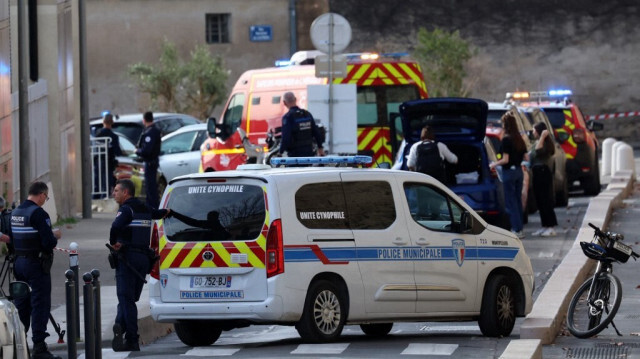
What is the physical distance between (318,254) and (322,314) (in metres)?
0.49

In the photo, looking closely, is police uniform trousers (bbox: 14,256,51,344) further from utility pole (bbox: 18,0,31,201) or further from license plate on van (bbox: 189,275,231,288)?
utility pole (bbox: 18,0,31,201)

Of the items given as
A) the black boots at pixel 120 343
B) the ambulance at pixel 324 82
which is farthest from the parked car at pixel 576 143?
the black boots at pixel 120 343

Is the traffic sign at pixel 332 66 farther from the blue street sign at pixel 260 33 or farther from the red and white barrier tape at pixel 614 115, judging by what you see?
the red and white barrier tape at pixel 614 115

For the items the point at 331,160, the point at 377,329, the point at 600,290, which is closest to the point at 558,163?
the point at 600,290

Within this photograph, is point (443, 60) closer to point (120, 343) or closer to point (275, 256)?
point (120, 343)

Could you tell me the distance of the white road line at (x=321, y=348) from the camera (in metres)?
13.3

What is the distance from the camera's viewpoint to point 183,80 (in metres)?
50.1

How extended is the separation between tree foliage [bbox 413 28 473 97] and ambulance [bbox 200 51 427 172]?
70.0ft

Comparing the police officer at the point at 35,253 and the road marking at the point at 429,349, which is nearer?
the road marking at the point at 429,349

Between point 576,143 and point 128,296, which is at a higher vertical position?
point 576,143

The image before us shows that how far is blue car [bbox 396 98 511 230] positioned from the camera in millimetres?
22547

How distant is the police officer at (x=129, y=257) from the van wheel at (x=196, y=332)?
1.26 ft

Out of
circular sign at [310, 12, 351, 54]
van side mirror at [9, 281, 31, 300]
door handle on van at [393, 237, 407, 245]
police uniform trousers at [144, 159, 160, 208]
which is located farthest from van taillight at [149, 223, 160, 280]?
police uniform trousers at [144, 159, 160, 208]

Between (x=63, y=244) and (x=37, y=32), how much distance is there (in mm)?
5719
